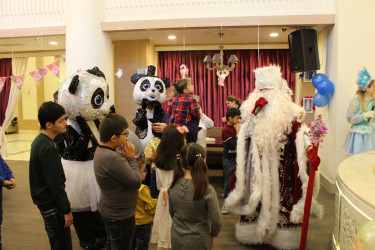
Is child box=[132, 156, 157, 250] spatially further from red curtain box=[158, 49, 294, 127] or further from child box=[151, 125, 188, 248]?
red curtain box=[158, 49, 294, 127]

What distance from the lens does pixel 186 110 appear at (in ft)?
11.8

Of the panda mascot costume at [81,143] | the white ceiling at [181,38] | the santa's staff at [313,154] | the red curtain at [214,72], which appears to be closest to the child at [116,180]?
the panda mascot costume at [81,143]

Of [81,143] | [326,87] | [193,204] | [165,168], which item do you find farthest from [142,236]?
[326,87]

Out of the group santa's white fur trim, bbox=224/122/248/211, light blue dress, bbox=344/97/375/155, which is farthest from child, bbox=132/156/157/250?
light blue dress, bbox=344/97/375/155

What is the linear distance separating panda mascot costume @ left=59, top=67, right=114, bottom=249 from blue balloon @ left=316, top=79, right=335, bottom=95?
10.6 feet

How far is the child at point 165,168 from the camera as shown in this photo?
2.51 m

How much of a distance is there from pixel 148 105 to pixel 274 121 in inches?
58.4

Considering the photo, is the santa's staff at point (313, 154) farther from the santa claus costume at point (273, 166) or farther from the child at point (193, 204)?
the child at point (193, 204)

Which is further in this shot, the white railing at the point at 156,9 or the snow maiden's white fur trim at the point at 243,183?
the white railing at the point at 156,9

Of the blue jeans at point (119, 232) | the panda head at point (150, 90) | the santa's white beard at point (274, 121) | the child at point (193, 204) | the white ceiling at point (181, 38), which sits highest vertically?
the white ceiling at point (181, 38)

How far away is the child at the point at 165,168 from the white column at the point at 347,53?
3.19 meters

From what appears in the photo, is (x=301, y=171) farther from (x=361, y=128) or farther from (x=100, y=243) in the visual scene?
(x=361, y=128)

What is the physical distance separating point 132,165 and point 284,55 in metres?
6.23

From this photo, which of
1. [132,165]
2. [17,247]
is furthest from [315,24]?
[17,247]
